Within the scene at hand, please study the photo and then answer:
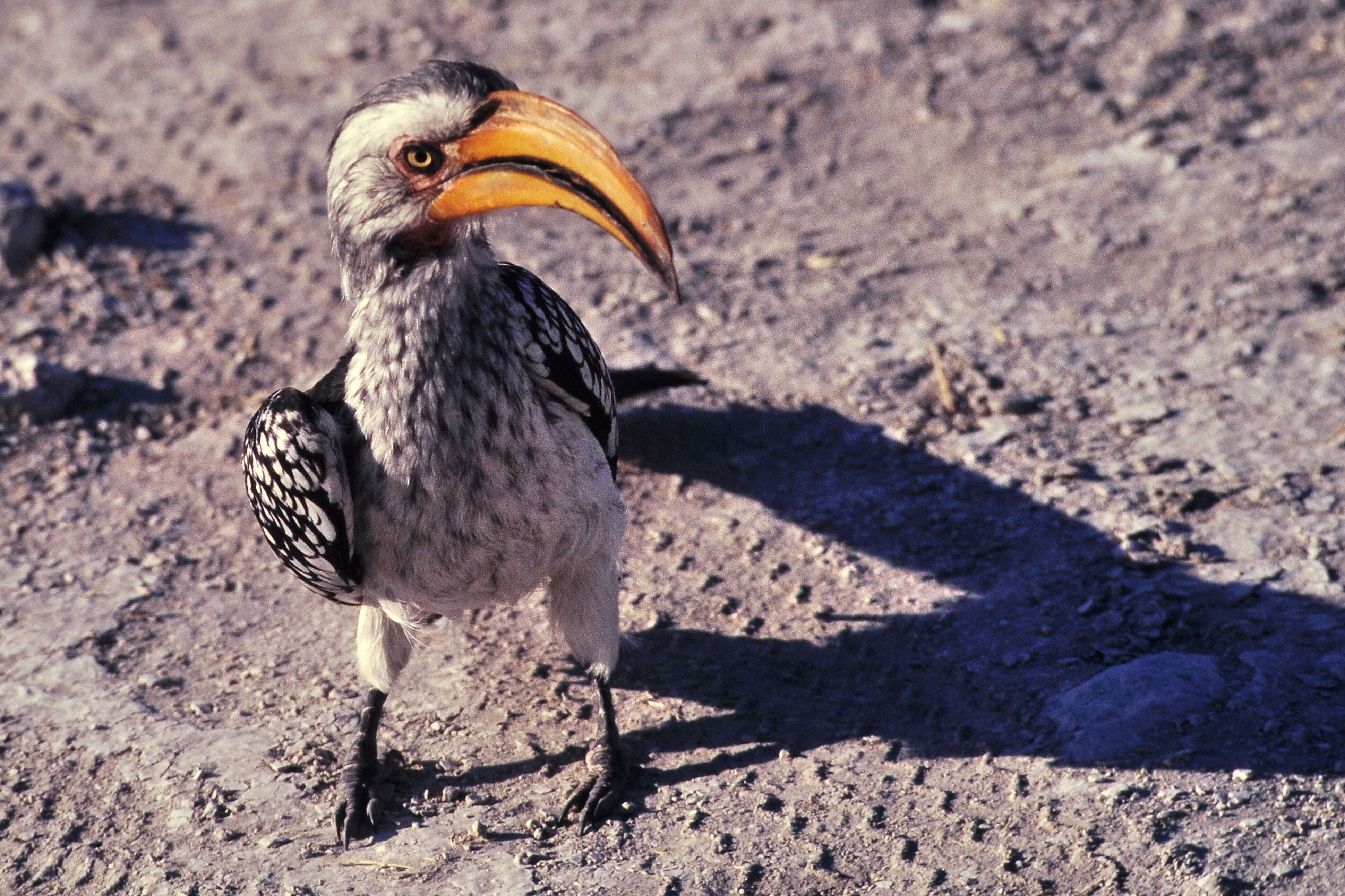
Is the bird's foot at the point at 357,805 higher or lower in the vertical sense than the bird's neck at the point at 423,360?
lower

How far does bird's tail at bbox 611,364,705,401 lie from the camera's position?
4.62 meters

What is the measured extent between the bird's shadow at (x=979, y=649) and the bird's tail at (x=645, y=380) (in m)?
0.46

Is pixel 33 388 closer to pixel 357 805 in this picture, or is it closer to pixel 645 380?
pixel 645 380

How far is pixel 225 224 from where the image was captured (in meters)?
6.24

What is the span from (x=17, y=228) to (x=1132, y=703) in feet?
15.8

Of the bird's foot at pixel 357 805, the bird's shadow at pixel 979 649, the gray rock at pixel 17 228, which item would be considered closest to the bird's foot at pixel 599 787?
the bird's shadow at pixel 979 649

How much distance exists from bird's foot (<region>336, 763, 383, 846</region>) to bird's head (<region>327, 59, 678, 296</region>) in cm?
132

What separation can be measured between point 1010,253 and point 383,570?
10.7 ft

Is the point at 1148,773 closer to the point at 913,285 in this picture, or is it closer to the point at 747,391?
the point at 747,391

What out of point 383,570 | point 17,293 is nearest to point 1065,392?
point 383,570

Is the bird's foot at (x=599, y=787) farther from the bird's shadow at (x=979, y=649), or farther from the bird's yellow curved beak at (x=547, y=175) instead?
the bird's yellow curved beak at (x=547, y=175)

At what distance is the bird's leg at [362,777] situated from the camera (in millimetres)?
3531

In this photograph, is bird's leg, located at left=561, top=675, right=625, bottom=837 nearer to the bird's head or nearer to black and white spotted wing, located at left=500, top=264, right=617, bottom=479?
black and white spotted wing, located at left=500, top=264, right=617, bottom=479

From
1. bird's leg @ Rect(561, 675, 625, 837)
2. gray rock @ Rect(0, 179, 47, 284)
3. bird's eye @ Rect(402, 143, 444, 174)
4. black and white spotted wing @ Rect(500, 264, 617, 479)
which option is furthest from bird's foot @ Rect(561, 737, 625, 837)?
gray rock @ Rect(0, 179, 47, 284)
